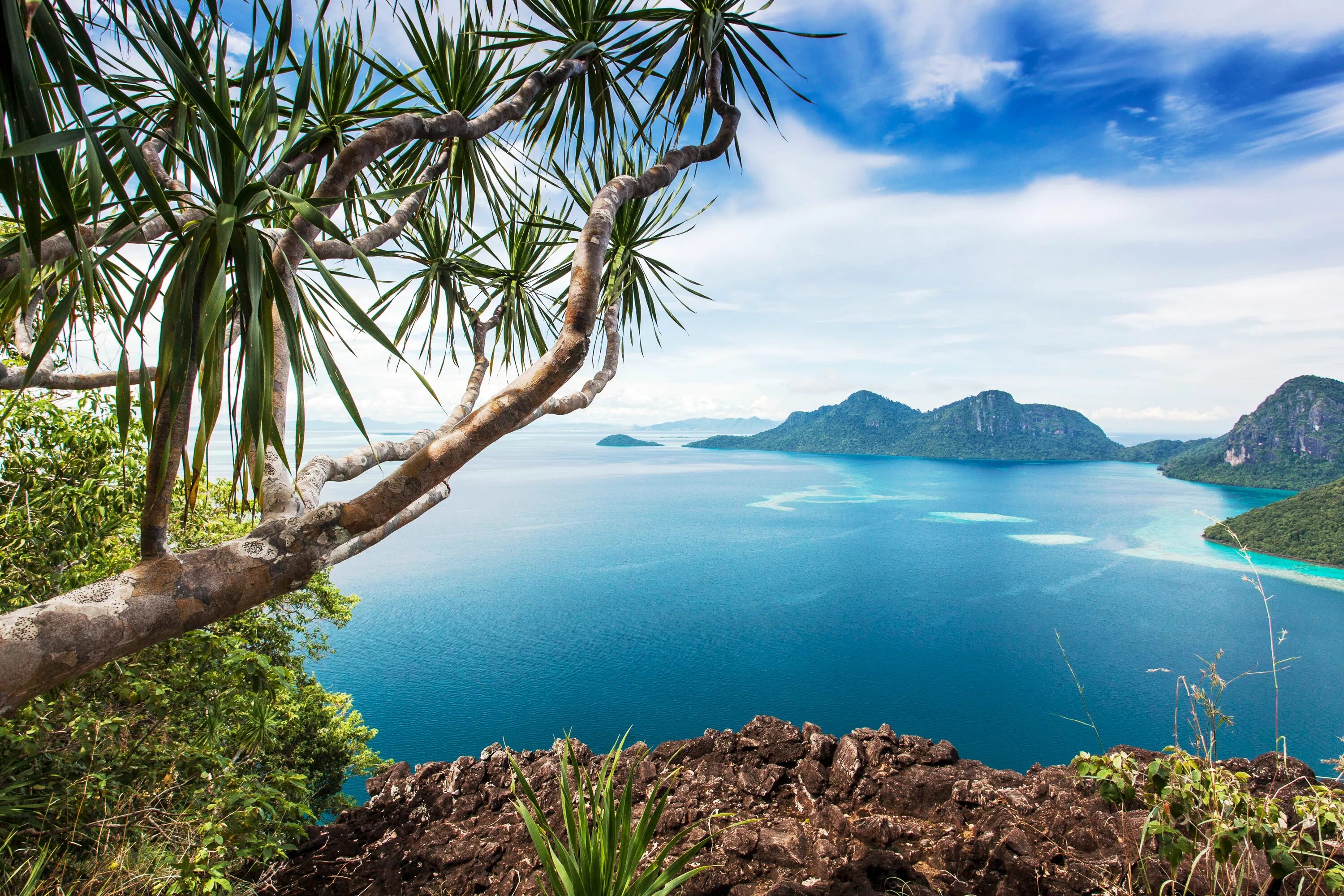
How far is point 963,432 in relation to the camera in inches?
3912

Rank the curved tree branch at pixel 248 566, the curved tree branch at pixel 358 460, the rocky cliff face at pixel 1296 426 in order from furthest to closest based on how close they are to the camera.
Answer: the rocky cliff face at pixel 1296 426
the curved tree branch at pixel 358 460
the curved tree branch at pixel 248 566

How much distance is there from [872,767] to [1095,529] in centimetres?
4542

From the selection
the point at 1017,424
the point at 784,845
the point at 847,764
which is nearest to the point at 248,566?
the point at 784,845

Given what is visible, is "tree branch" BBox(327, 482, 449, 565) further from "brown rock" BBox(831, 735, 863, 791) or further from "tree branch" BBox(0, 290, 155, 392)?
"brown rock" BBox(831, 735, 863, 791)

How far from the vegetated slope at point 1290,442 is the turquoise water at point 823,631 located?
3193 centimetres

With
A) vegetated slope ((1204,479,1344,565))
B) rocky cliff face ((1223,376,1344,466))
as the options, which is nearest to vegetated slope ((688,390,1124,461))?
rocky cliff face ((1223,376,1344,466))

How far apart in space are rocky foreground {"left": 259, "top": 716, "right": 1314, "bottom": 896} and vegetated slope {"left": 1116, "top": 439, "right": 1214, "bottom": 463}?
112803 millimetres

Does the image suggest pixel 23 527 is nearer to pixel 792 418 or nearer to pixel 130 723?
pixel 130 723

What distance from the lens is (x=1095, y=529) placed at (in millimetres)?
38344

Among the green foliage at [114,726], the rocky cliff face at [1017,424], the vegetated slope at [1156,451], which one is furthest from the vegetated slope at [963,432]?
the green foliage at [114,726]

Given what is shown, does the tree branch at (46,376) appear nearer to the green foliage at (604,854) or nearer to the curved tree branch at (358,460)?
the curved tree branch at (358,460)

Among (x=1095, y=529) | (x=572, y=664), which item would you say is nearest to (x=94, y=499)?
(x=572, y=664)

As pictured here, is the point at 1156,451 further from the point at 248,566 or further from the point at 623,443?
the point at 248,566

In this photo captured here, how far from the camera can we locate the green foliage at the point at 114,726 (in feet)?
6.66
